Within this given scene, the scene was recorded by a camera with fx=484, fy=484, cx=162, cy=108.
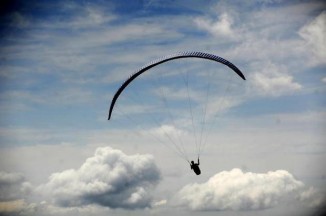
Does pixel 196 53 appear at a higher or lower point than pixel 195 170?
higher

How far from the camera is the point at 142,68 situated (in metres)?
53.4

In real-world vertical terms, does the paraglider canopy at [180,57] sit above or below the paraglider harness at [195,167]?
above

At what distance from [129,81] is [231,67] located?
455 inches

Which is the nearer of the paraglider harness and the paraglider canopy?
the paraglider canopy

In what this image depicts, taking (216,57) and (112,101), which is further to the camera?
(112,101)

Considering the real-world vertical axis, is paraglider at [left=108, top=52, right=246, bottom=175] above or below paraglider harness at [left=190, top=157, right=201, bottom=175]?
above

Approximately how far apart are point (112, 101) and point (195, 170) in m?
12.4

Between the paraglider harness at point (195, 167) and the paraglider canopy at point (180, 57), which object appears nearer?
the paraglider canopy at point (180, 57)

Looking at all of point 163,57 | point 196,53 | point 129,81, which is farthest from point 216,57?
point 129,81

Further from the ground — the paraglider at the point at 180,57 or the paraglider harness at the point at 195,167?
the paraglider at the point at 180,57

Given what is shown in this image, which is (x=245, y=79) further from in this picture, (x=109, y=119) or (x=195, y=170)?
(x=109, y=119)

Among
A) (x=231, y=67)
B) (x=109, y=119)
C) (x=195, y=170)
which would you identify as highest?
(x=231, y=67)

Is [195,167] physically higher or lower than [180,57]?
lower

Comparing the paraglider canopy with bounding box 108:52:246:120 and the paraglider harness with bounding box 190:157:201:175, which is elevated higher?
the paraglider canopy with bounding box 108:52:246:120
